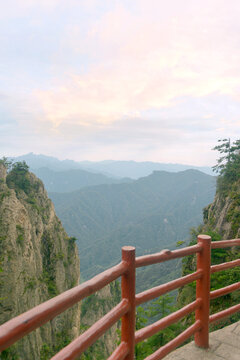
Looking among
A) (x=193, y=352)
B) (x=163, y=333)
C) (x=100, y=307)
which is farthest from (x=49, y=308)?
(x=100, y=307)

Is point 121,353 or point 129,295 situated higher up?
point 129,295

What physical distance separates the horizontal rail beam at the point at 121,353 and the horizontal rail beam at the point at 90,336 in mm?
337

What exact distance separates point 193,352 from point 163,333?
2.98 m

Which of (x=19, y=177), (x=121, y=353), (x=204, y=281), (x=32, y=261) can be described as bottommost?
(x=32, y=261)

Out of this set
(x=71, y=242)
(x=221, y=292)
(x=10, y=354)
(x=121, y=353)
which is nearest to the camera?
(x=121, y=353)

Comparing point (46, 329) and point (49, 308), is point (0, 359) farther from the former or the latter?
point (49, 308)

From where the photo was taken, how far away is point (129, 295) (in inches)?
89.2

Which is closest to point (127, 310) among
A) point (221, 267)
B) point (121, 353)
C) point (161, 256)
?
point (121, 353)

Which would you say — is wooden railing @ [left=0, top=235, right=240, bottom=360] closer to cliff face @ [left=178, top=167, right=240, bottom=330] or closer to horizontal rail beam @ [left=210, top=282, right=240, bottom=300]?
horizontal rail beam @ [left=210, top=282, right=240, bottom=300]

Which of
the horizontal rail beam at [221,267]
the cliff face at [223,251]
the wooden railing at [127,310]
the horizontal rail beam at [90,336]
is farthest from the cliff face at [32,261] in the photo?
the horizontal rail beam at [90,336]

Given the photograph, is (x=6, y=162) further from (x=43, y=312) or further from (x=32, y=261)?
(x=43, y=312)

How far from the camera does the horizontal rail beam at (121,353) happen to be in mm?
2177

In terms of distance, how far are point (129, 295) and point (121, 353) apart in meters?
0.50

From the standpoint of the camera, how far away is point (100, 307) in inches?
2099
